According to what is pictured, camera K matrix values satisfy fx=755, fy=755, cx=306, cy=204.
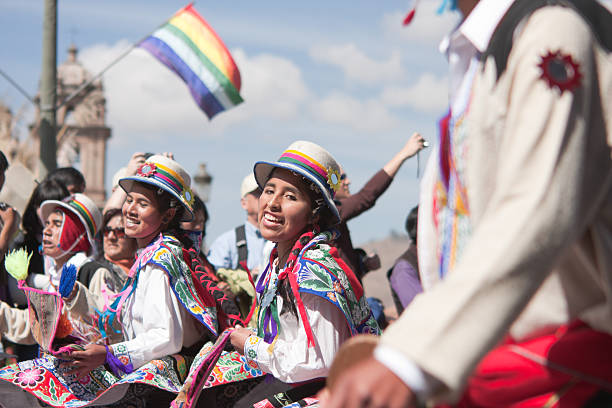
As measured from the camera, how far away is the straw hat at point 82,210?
19.2 ft

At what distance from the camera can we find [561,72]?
1.37 m

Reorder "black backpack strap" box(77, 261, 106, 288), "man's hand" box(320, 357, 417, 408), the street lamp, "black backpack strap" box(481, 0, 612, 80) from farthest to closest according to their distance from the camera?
1. the street lamp
2. "black backpack strap" box(77, 261, 106, 288)
3. "black backpack strap" box(481, 0, 612, 80)
4. "man's hand" box(320, 357, 417, 408)

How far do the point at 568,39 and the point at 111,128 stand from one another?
1354 inches

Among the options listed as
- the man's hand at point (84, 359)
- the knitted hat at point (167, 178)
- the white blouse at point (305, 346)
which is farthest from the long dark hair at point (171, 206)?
the white blouse at point (305, 346)

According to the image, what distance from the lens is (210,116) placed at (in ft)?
32.4

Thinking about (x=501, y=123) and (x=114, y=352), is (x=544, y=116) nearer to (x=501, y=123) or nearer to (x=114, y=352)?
(x=501, y=123)

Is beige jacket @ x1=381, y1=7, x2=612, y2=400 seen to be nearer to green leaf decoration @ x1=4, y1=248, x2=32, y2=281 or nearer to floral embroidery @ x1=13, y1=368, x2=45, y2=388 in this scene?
floral embroidery @ x1=13, y1=368, x2=45, y2=388

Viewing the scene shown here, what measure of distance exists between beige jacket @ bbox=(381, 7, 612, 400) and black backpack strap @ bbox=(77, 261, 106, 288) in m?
4.33

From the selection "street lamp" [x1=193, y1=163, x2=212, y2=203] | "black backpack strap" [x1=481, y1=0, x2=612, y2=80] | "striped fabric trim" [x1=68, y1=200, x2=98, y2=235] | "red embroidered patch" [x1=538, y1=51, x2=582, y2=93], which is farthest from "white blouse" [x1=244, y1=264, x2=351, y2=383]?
"street lamp" [x1=193, y1=163, x2=212, y2=203]

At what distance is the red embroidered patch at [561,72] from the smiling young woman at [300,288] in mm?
2094

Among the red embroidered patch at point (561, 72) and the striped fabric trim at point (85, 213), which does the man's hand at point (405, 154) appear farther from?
the red embroidered patch at point (561, 72)

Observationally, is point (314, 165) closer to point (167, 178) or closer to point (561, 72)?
point (167, 178)

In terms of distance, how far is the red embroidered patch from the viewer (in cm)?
137

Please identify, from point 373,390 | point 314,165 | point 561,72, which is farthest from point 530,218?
point 314,165
